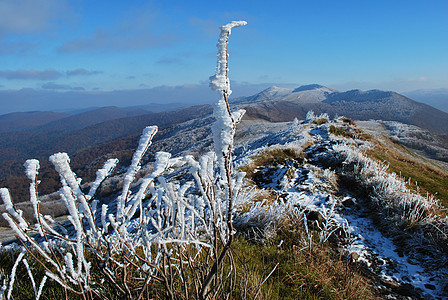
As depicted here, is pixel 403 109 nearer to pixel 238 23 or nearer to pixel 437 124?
pixel 437 124

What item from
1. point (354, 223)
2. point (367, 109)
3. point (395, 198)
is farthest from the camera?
point (367, 109)

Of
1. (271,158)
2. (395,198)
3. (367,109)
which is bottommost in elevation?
(367,109)

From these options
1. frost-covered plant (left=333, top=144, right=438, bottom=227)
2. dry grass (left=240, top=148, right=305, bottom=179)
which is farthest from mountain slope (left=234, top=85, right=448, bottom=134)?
frost-covered plant (left=333, top=144, right=438, bottom=227)

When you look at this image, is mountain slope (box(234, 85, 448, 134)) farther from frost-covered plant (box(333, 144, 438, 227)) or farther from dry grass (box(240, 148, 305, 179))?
frost-covered plant (box(333, 144, 438, 227))


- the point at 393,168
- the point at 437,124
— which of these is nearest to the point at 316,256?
the point at 393,168

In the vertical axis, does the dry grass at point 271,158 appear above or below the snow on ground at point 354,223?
above

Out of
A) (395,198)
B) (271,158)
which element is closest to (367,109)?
(271,158)

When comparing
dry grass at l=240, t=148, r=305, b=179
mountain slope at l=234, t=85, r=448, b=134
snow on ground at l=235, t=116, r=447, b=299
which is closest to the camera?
snow on ground at l=235, t=116, r=447, b=299

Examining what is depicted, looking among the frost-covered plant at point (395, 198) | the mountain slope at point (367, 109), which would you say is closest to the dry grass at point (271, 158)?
the frost-covered plant at point (395, 198)

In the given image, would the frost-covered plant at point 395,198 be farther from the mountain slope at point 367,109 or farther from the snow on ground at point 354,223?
the mountain slope at point 367,109

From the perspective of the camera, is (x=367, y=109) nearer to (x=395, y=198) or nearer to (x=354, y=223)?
(x=395, y=198)

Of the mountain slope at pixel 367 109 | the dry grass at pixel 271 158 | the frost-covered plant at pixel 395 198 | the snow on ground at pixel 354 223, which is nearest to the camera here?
the snow on ground at pixel 354 223

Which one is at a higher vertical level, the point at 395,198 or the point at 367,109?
the point at 395,198

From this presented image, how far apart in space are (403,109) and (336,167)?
13293 centimetres
